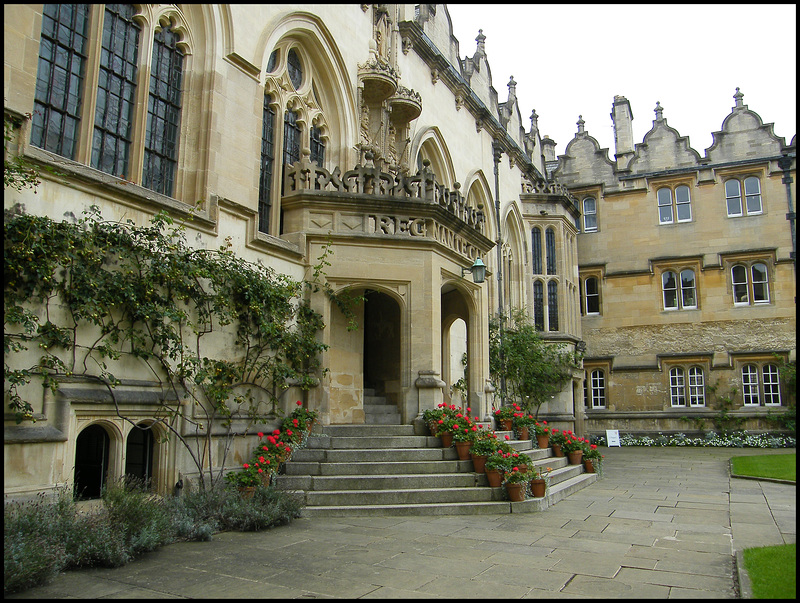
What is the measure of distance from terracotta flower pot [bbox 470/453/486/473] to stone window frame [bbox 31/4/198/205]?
587 centimetres

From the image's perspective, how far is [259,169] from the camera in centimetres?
1105

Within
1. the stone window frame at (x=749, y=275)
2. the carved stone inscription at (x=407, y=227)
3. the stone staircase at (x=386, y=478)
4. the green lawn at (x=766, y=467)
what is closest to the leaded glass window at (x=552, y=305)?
the stone window frame at (x=749, y=275)

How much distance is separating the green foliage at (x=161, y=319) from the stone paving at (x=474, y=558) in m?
2.17

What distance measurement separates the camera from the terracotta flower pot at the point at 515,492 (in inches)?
370

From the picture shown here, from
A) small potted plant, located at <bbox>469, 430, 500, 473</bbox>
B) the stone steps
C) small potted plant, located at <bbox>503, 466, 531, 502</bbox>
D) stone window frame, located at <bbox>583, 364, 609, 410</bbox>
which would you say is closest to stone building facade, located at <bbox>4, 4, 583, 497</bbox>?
the stone steps

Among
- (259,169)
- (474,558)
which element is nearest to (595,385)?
(259,169)

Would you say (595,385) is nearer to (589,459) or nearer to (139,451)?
(589,459)

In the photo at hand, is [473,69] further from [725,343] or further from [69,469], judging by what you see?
[69,469]

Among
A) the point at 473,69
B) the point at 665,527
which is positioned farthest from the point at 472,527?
the point at 473,69

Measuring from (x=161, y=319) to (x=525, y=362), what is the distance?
15064 mm

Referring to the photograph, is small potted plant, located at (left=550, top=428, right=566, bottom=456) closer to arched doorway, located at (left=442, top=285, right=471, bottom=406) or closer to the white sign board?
arched doorway, located at (left=442, top=285, right=471, bottom=406)

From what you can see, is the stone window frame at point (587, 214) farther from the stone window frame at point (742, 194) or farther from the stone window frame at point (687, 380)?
the stone window frame at point (687, 380)

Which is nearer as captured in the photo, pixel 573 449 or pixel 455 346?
pixel 573 449

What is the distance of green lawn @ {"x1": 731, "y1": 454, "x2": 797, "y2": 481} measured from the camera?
14.1 m
